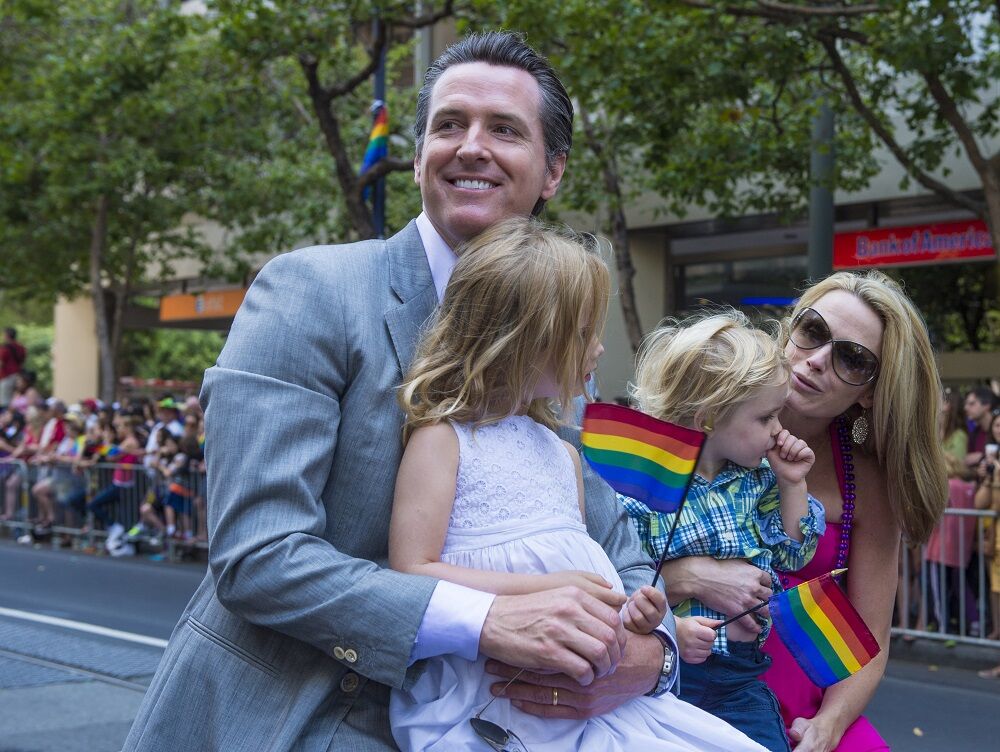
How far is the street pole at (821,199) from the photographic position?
424 inches

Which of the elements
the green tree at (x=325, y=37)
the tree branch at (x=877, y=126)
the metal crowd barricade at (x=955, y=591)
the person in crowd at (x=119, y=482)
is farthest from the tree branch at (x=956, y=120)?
the person in crowd at (x=119, y=482)

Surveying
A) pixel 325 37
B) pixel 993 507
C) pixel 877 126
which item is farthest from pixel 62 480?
pixel 993 507

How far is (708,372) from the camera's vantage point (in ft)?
8.80

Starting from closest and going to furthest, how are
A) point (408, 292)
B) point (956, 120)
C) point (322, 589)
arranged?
point (322, 589) < point (408, 292) < point (956, 120)

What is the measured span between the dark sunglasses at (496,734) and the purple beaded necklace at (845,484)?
128 centimetres

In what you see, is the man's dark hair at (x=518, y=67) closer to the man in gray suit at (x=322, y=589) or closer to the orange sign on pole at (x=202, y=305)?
the man in gray suit at (x=322, y=589)

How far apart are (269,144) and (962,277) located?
11.9m

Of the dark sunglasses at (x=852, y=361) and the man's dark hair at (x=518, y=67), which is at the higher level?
the man's dark hair at (x=518, y=67)

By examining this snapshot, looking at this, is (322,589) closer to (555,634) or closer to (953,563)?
(555,634)

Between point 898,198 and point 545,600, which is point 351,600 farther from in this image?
point 898,198

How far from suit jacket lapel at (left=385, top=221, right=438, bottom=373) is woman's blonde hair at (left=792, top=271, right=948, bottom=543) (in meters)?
1.18

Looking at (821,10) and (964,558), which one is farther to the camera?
(821,10)

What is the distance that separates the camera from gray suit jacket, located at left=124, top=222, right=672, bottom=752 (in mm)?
1842

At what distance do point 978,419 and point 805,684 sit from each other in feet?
26.0
